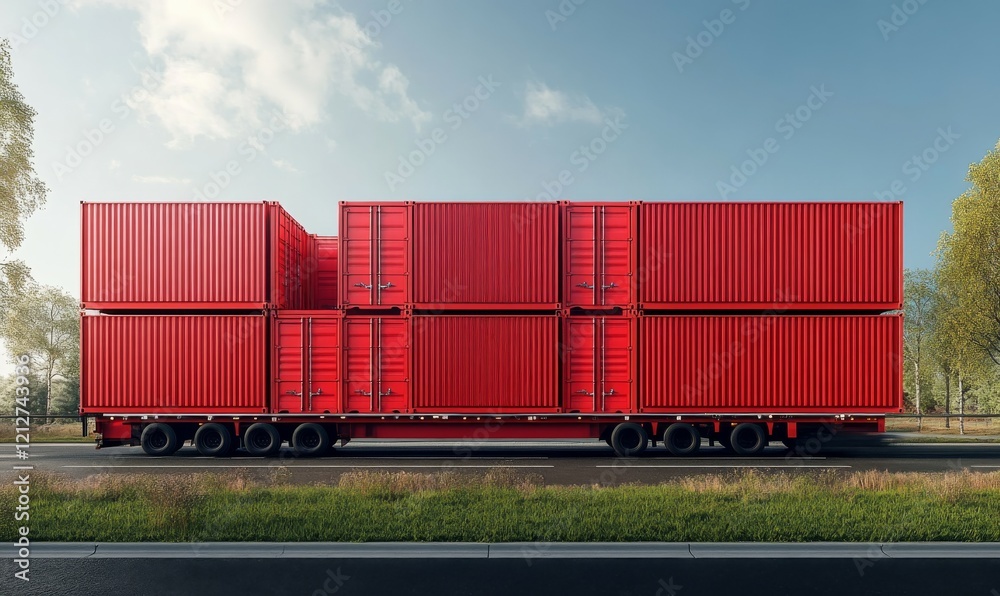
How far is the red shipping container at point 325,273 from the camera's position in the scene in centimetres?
1538

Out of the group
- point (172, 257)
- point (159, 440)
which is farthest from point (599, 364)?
point (159, 440)

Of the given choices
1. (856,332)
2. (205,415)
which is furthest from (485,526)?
(856,332)

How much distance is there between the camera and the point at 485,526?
239 inches

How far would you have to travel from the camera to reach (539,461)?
1232cm

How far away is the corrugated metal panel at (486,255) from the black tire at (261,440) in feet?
15.4

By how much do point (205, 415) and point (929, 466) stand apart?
16.6m

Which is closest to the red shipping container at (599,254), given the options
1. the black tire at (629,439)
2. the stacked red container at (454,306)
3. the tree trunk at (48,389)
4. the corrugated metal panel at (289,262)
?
the stacked red container at (454,306)

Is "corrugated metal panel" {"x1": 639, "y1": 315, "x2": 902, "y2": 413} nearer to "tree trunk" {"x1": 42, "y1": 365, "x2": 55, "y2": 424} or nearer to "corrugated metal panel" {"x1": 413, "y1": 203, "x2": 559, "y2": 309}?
"corrugated metal panel" {"x1": 413, "y1": 203, "x2": 559, "y2": 309}

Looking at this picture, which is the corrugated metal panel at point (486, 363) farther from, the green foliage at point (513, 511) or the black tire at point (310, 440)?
the green foliage at point (513, 511)

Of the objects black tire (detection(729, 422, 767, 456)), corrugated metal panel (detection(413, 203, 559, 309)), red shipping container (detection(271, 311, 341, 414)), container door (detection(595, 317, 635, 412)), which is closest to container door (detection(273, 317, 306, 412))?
red shipping container (detection(271, 311, 341, 414))

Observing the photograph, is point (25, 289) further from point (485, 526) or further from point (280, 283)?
point (485, 526)

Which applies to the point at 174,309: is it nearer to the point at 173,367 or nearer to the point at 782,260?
the point at 173,367

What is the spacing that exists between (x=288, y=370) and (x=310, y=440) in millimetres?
1806

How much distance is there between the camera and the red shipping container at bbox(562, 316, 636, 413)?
12.7 m
